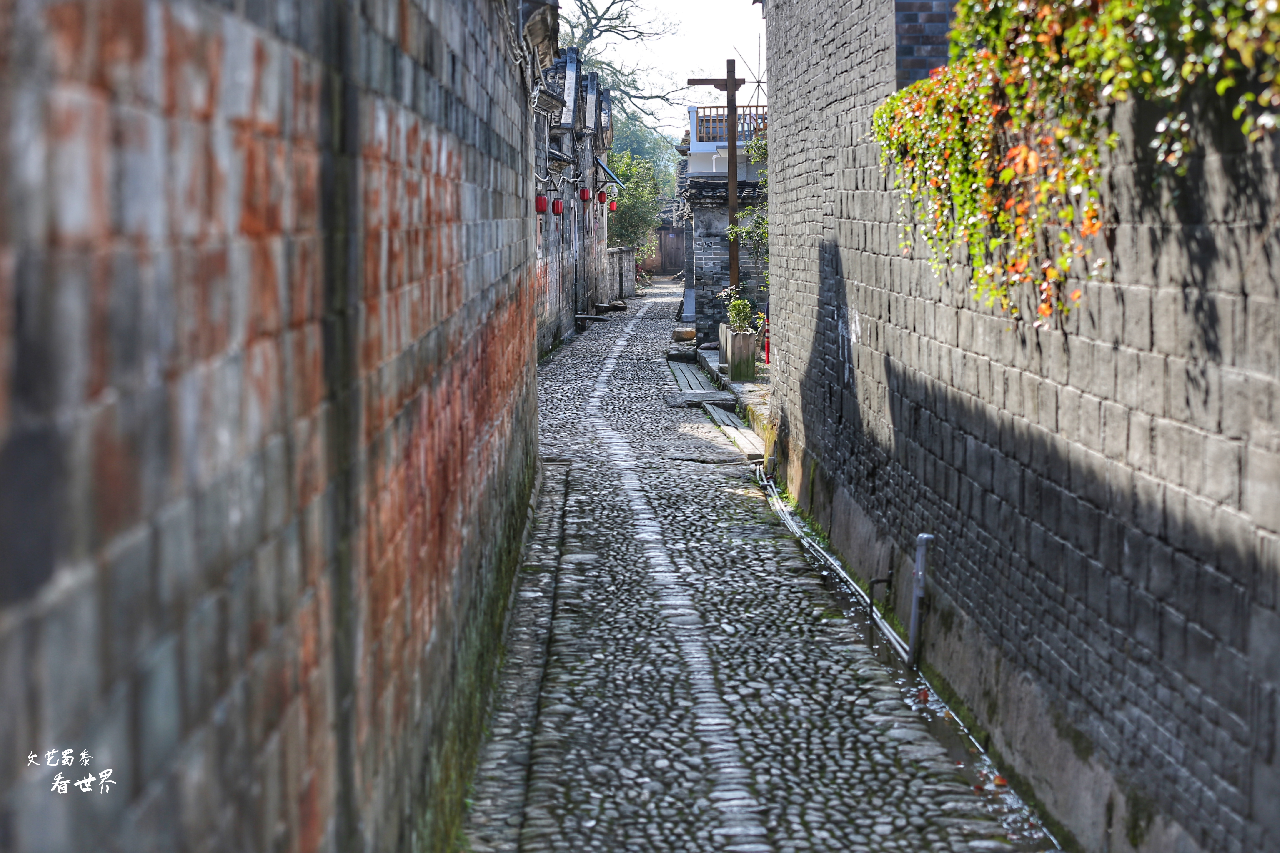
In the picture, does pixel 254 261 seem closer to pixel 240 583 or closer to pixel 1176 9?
pixel 240 583

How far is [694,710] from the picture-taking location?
22.4 feet

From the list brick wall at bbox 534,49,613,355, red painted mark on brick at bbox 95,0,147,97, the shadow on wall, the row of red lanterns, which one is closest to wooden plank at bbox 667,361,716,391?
brick wall at bbox 534,49,613,355

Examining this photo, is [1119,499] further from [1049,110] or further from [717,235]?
[717,235]

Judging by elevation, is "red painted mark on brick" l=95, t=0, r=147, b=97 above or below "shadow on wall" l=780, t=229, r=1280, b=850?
above

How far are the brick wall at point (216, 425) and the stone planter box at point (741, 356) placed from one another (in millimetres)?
15838

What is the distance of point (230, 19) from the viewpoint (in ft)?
6.99

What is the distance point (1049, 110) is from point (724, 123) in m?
28.8

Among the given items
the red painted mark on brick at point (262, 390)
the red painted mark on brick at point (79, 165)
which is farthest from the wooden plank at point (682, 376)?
the red painted mark on brick at point (79, 165)

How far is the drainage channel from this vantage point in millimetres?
5484

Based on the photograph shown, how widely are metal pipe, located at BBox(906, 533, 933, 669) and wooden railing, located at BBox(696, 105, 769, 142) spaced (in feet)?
69.1

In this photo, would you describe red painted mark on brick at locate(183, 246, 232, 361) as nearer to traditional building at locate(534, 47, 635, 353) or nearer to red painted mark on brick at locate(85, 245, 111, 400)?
red painted mark on brick at locate(85, 245, 111, 400)

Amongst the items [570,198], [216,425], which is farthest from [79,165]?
[570,198]

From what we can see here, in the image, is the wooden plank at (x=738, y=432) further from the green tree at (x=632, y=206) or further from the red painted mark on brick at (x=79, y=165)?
the green tree at (x=632, y=206)

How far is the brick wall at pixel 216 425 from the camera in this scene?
55.5 inches
